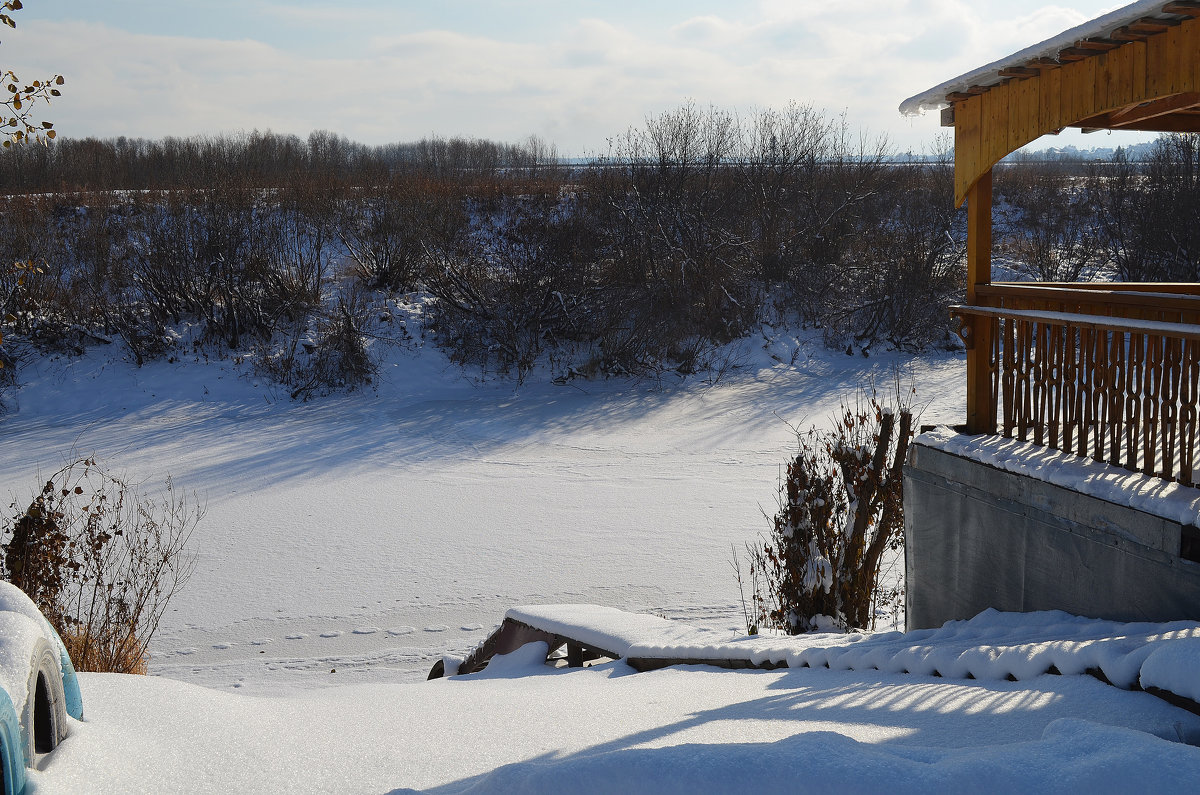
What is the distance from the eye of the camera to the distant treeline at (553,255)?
22.1 m

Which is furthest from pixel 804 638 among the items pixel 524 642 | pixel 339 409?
pixel 339 409

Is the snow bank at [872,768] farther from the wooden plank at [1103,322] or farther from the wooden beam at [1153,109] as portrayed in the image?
the wooden beam at [1153,109]

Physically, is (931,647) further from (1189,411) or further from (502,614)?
(502,614)

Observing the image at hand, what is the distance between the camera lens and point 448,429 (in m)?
17.3

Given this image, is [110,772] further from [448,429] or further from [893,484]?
[448,429]

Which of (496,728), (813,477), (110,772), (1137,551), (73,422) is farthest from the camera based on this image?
(73,422)

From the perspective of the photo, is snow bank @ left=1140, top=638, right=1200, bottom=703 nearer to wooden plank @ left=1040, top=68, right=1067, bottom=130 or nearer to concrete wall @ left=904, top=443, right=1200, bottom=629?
concrete wall @ left=904, top=443, right=1200, bottom=629

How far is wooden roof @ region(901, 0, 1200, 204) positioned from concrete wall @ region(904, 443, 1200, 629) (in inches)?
85.5

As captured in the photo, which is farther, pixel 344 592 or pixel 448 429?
pixel 448 429

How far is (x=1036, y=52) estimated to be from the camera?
527cm

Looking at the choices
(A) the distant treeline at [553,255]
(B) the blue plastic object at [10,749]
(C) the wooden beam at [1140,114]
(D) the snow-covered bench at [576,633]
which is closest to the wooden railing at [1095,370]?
(C) the wooden beam at [1140,114]

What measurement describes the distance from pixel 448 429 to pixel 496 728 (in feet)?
45.2

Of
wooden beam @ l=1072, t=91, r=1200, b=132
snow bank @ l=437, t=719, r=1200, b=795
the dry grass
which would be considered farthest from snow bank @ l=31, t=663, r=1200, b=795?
wooden beam @ l=1072, t=91, r=1200, b=132

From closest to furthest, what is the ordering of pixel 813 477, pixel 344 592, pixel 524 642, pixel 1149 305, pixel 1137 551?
pixel 1137 551 < pixel 1149 305 < pixel 524 642 < pixel 813 477 < pixel 344 592
